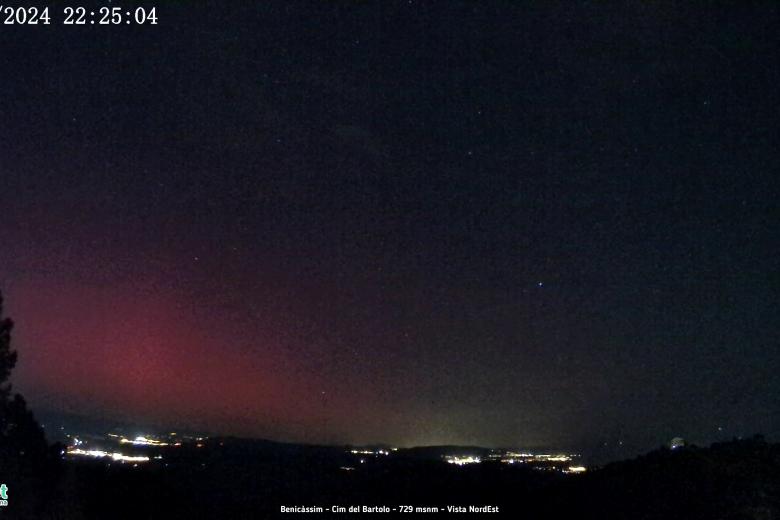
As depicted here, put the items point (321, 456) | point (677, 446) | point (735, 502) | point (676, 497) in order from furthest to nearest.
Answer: point (321, 456) → point (677, 446) → point (676, 497) → point (735, 502)

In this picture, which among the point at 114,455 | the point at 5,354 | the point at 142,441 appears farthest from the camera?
the point at 142,441

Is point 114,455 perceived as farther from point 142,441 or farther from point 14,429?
point 14,429

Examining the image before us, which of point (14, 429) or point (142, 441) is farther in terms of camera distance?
point (142, 441)

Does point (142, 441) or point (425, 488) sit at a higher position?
point (142, 441)

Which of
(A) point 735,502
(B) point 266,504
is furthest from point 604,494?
(B) point 266,504

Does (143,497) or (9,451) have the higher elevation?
(9,451)

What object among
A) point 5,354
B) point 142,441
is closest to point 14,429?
point 5,354

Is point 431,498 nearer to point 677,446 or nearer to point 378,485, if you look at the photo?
point 378,485

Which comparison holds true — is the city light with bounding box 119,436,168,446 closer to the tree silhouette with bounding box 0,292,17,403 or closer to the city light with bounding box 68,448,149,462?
the city light with bounding box 68,448,149,462
